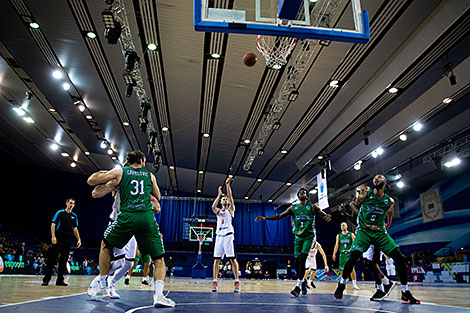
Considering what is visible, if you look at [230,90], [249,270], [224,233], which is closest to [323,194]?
[230,90]

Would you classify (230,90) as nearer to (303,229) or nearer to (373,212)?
(303,229)

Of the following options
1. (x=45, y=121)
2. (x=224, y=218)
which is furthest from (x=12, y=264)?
(x=224, y=218)

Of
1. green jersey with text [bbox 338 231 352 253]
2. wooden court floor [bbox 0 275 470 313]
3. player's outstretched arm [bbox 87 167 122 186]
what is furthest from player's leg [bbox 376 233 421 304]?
green jersey with text [bbox 338 231 352 253]

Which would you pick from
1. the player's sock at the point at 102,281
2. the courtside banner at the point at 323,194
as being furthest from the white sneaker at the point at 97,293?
the courtside banner at the point at 323,194

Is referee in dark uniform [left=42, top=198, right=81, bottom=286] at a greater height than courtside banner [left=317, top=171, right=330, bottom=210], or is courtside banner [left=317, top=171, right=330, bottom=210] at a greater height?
courtside banner [left=317, top=171, right=330, bottom=210]

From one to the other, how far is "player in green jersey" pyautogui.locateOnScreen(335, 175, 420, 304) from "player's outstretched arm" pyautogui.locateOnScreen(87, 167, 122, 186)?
11.1 feet

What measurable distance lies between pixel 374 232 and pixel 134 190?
3.48 metres

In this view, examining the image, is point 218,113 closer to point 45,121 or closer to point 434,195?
point 45,121

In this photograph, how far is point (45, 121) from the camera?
1628 cm

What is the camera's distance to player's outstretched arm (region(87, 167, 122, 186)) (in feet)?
12.4

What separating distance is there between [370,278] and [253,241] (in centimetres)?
941

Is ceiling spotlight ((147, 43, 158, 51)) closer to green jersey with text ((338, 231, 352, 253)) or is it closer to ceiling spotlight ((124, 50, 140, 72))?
ceiling spotlight ((124, 50, 140, 72))

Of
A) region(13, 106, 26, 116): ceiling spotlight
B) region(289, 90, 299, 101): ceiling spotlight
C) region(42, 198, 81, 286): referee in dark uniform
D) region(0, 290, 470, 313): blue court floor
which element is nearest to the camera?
region(0, 290, 470, 313): blue court floor

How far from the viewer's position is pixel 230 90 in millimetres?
12109
